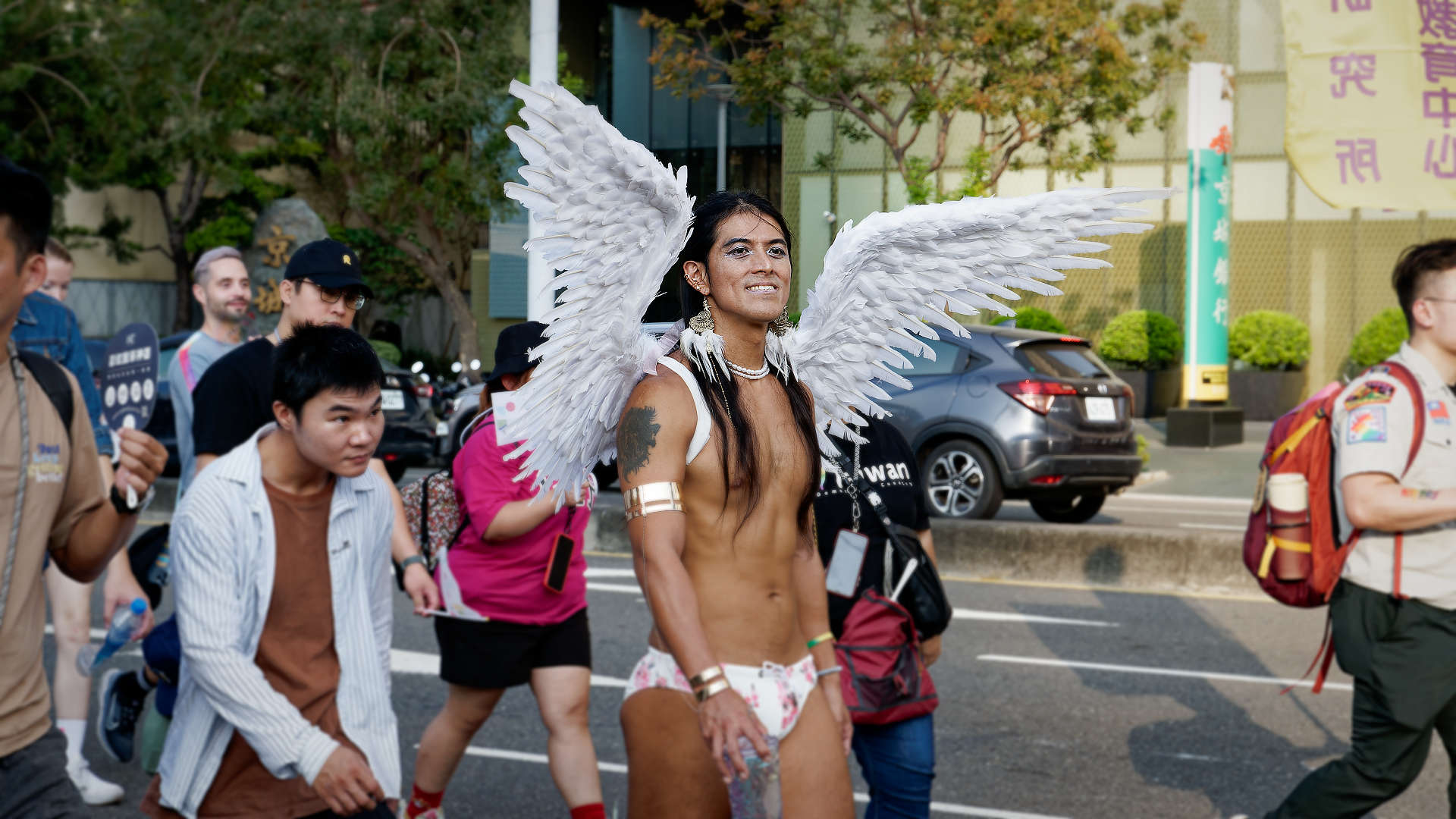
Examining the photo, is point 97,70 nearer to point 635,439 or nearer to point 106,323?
point 106,323

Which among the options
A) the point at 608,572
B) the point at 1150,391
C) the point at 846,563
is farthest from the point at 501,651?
the point at 1150,391

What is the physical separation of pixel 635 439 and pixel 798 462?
42 cm

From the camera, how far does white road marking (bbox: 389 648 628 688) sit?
7.05 meters

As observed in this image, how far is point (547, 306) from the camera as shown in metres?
3.02

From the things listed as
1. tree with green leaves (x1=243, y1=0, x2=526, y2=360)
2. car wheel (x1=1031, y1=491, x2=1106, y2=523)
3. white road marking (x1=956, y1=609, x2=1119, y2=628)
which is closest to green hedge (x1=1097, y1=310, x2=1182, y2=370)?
tree with green leaves (x1=243, y1=0, x2=526, y2=360)

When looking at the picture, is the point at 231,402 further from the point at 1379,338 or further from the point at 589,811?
the point at 1379,338

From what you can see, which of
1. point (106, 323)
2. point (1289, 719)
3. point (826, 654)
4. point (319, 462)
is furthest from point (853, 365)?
point (106, 323)

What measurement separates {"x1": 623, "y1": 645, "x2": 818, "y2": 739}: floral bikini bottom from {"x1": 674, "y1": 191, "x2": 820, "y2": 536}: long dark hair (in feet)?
1.00

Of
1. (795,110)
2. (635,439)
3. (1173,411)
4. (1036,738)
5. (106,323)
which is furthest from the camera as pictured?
(106,323)

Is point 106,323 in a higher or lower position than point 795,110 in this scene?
lower

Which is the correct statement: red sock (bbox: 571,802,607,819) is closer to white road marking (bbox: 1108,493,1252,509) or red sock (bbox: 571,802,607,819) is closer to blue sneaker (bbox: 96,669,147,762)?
blue sneaker (bbox: 96,669,147,762)

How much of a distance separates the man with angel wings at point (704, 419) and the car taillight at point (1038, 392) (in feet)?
27.6

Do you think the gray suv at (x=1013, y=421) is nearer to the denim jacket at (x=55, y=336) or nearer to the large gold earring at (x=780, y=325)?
the denim jacket at (x=55, y=336)

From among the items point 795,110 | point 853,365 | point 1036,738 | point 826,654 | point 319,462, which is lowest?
point 1036,738
